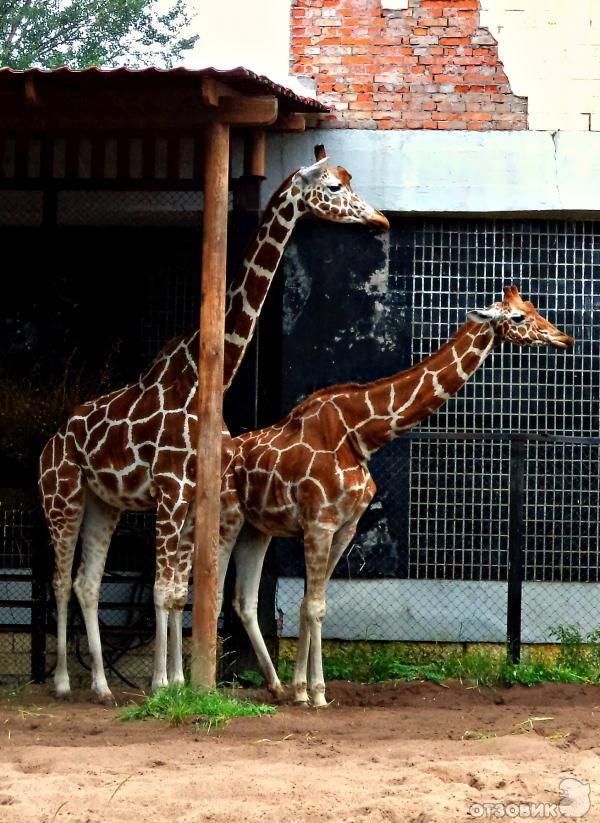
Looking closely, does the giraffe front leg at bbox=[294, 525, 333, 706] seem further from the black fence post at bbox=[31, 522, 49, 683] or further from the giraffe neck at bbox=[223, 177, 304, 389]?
the black fence post at bbox=[31, 522, 49, 683]

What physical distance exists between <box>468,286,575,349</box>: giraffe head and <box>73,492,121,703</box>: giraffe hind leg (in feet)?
10.0

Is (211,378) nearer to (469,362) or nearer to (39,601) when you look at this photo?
(469,362)

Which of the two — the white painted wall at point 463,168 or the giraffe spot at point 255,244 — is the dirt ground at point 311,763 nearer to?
the giraffe spot at point 255,244

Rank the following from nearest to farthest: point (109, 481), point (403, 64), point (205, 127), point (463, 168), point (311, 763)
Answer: point (311, 763) < point (205, 127) < point (109, 481) < point (463, 168) < point (403, 64)

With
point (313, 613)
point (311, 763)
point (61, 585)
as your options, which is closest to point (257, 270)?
point (313, 613)

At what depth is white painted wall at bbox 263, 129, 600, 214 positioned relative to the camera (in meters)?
10.5

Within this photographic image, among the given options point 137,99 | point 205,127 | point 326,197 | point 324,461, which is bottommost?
point 324,461

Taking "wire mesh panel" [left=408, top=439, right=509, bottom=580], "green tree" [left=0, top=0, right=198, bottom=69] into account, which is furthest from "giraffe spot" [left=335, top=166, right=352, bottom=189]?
"green tree" [left=0, top=0, right=198, bottom=69]

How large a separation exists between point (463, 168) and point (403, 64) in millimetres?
987

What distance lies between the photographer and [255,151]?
32.3 feet

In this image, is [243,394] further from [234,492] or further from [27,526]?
[27,526]

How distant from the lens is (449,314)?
10.5m

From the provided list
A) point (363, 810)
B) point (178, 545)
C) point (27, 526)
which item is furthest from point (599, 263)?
point (363, 810)

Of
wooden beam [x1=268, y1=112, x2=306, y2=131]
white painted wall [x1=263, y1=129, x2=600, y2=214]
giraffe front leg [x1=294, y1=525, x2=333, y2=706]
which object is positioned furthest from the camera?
white painted wall [x1=263, y1=129, x2=600, y2=214]
